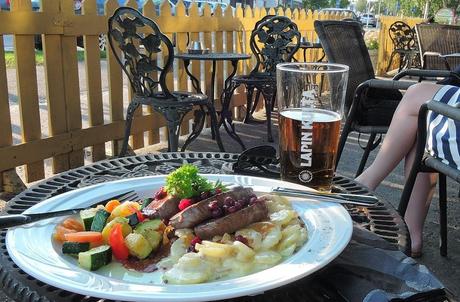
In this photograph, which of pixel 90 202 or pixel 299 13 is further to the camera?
pixel 299 13

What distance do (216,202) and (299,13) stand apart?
26.4 ft

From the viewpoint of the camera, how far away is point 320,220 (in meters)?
1.08

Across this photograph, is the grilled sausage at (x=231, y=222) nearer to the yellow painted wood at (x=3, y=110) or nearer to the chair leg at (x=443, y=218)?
the chair leg at (x=443, y=218)

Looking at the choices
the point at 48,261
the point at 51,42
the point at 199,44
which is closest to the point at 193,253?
the point at 48,261

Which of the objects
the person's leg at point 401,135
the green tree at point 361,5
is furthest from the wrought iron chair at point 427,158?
the green tree at point 361,5

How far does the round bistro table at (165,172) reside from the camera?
2.85ft

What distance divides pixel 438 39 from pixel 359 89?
13.6 ft

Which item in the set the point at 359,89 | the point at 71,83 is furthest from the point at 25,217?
the point at 71,83

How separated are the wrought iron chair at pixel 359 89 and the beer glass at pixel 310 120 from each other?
5.62 ft

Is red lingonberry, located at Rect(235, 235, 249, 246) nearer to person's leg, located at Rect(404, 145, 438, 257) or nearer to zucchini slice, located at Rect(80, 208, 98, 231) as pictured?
zucchini slice, located at Rect(80, 208, 98, 231)

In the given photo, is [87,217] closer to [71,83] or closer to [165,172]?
[165,172]

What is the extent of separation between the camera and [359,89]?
300cm

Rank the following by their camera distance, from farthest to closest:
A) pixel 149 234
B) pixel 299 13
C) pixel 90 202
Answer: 1. pixel 299 13
2. pixel 90 202
3. pixel 149 234

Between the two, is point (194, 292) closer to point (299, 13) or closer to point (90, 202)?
point (90, 202)
